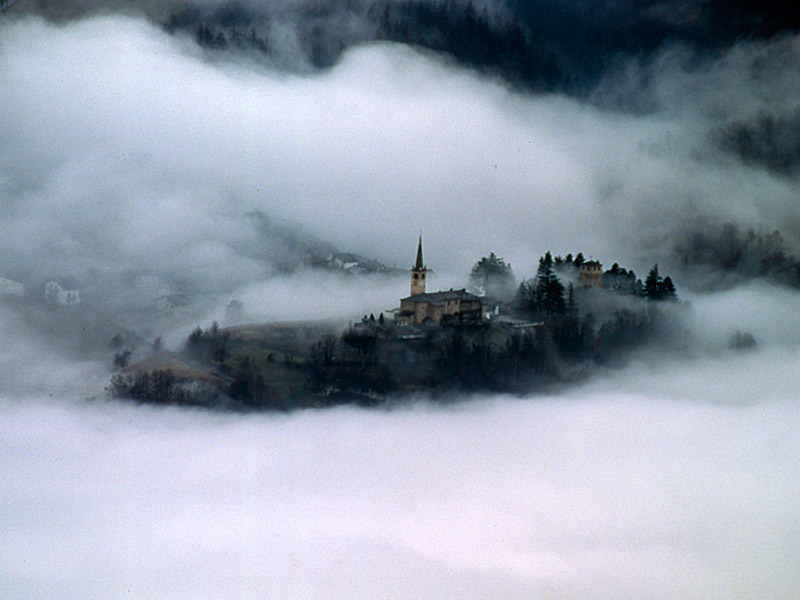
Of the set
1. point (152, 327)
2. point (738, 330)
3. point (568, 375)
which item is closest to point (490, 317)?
point (568, 375)

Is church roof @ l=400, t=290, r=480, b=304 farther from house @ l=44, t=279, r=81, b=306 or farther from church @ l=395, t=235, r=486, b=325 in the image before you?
house @ l=44, t=279, r=81, b=306

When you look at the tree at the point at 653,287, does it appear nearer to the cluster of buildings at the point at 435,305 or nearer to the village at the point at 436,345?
the village at the point at 436,345

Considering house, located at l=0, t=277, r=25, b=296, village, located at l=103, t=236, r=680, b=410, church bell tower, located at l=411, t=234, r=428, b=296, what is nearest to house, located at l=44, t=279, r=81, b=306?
house, located at l=0, t=277, r=25, b=296

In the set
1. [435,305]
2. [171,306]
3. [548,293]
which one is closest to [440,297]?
[435,305]

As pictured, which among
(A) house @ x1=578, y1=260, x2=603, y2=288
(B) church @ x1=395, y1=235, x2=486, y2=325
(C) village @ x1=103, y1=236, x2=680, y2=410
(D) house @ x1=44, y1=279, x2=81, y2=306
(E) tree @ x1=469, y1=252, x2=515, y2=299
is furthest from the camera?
(A) house @ x1=578, y1=260, x2=603, y2=288

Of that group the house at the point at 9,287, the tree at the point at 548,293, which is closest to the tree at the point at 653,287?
the tree at the point at 548,293

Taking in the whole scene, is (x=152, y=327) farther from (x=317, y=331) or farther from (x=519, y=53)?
(x=519, y=53)

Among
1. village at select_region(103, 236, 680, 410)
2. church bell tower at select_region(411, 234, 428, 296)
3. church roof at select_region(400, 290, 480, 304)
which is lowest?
village at select_region(103, 236, 680, 410)
